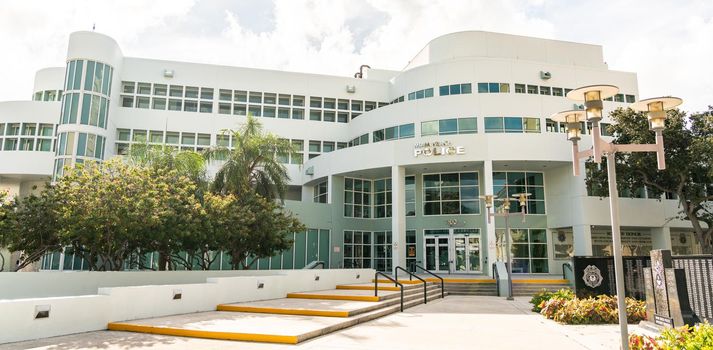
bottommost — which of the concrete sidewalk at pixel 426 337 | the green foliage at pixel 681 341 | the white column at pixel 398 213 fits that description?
the concrete sidewalk at pixel 426 337

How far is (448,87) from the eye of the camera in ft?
103

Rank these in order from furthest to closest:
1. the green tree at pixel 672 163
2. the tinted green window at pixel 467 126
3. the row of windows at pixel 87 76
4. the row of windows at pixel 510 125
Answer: the row of windows at pixel 87 76 < the tinted green window at pixel 467 126 < the row of windows at pixel 510 125 < the green tree at pixel 672 163

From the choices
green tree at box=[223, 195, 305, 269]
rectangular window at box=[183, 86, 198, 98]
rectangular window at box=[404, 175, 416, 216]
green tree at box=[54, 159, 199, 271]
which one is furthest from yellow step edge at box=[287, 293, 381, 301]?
rectangular window at box=[183, 86, 198, 98]

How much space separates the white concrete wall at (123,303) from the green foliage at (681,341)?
402 inches

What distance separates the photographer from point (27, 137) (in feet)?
106

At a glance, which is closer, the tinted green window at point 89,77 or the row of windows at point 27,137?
the tinted green window at point 89,77

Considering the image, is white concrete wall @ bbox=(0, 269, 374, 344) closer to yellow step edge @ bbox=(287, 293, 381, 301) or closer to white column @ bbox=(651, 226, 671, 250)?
yellow step edge @ bbox=(287, 293, 381, 301)

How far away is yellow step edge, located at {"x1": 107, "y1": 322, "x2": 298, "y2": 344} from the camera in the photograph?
8969mm

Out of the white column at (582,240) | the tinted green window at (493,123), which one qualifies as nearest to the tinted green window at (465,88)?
the tinted green window at (493,123)

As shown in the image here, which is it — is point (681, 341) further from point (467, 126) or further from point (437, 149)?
point (467, 126)

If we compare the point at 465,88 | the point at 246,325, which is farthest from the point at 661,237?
the point at 246,325

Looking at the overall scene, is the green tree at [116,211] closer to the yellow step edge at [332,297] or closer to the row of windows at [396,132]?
the yellow step edge at [332,297]

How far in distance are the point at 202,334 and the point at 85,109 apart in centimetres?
2487

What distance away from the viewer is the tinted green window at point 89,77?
2906 centimetres
